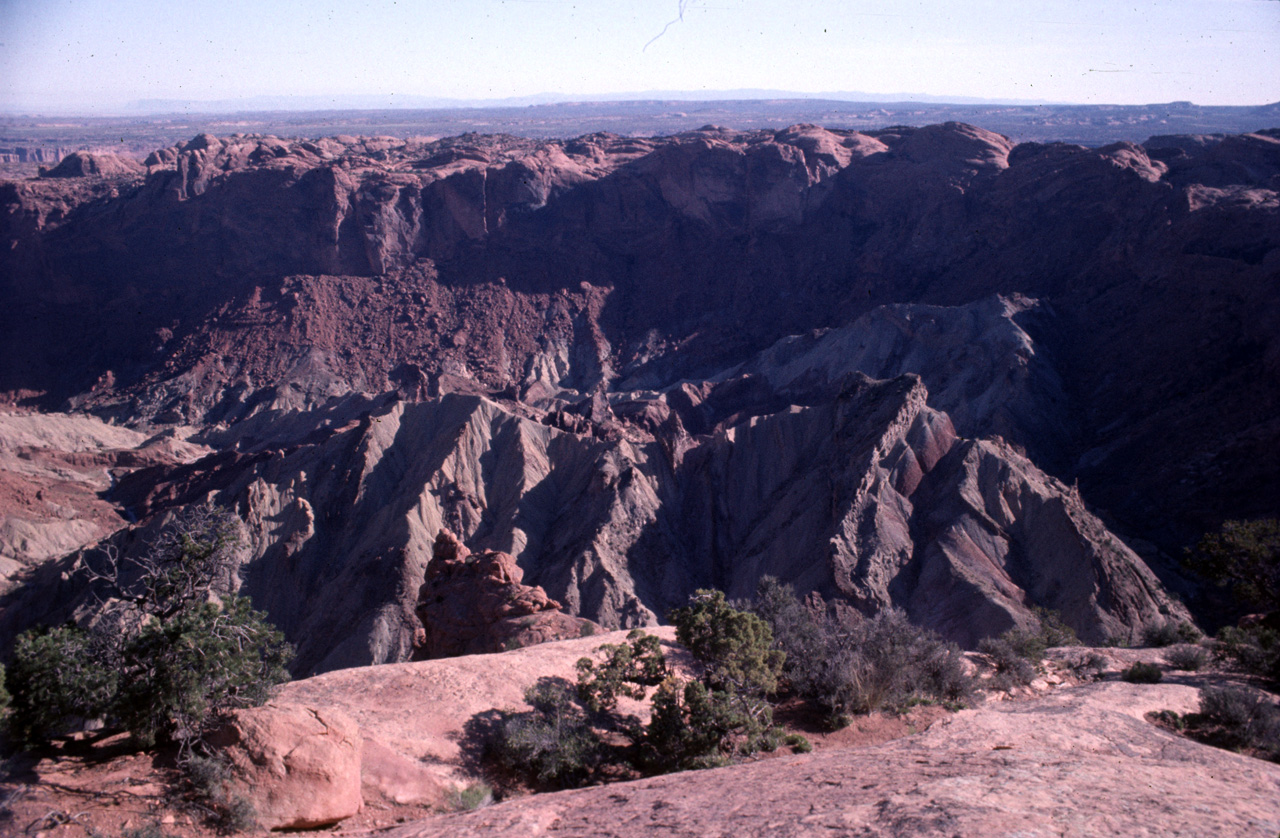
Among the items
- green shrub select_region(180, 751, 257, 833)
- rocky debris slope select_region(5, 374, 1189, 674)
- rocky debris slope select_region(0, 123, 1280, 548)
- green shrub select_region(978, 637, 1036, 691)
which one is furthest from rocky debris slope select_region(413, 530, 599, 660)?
rocky debris slope select_region(0, 123, 1280, 548)

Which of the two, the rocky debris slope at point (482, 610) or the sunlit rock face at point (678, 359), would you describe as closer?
the rocky debris slope at point (482, 610)

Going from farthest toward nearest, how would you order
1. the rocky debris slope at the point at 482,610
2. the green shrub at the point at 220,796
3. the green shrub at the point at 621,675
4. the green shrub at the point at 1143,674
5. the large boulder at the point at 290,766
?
the rocky debris slope at the point at 482,610, the green shrub at the point at 1143,674, the green shrub at the point at 621,675, the large boulder at the point at 290,766, the green shrub at the point at 220,796

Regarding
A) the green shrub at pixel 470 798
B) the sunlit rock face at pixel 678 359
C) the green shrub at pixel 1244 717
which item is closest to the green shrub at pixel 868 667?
the green shrub at pixel 1244 717

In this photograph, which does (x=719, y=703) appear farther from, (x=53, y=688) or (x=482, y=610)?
(x=482, y=610)

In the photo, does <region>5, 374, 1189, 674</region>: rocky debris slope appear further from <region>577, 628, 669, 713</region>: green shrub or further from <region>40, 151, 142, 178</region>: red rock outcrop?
<region>40, 151, 142, 178</region>: red rock outcrop

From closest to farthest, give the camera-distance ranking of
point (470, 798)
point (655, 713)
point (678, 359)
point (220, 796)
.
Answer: point (220, 796), point (470, 798), point (655, 713), point (678, 359)

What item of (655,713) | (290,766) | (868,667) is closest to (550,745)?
(655,713)

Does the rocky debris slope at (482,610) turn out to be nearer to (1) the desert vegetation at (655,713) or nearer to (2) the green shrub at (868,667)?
(1) the desert vegetation at (655,713)
